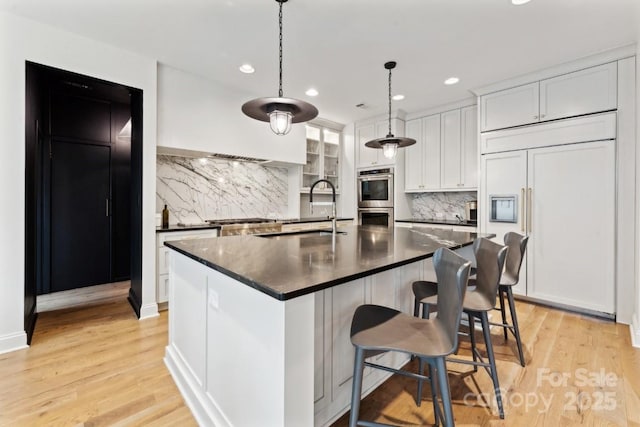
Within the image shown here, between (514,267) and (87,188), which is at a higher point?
(87,188)

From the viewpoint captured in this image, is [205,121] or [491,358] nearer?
[491,358]

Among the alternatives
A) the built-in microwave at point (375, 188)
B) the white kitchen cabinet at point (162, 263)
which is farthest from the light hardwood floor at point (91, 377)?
the built-in microwave at point (375, 188)

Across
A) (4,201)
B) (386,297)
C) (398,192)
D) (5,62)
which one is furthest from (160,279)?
(398,192)

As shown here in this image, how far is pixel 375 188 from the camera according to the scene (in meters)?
4.89

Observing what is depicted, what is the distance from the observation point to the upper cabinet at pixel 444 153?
4055mm

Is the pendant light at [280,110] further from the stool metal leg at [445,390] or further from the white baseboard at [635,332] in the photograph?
the white baseboard at [635,332]

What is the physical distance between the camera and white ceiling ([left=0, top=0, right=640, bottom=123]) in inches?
84.0

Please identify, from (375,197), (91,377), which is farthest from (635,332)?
(91,377)

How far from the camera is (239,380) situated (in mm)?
1258

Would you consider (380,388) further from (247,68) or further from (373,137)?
(373,137)

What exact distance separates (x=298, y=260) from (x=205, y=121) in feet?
8.88

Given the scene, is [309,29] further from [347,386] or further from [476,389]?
[476,389]

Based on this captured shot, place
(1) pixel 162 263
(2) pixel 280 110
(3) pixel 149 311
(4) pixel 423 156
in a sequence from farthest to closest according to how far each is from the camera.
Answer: (4) pixel 423 156 < (1) pixel 162 263 < (3) pixel 149 311 < (2) pixel 280 110

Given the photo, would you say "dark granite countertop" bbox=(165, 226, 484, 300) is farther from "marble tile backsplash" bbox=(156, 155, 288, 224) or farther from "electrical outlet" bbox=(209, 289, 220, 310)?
"marble tile backsplash" bbox=(156, 155, 288, 224)
